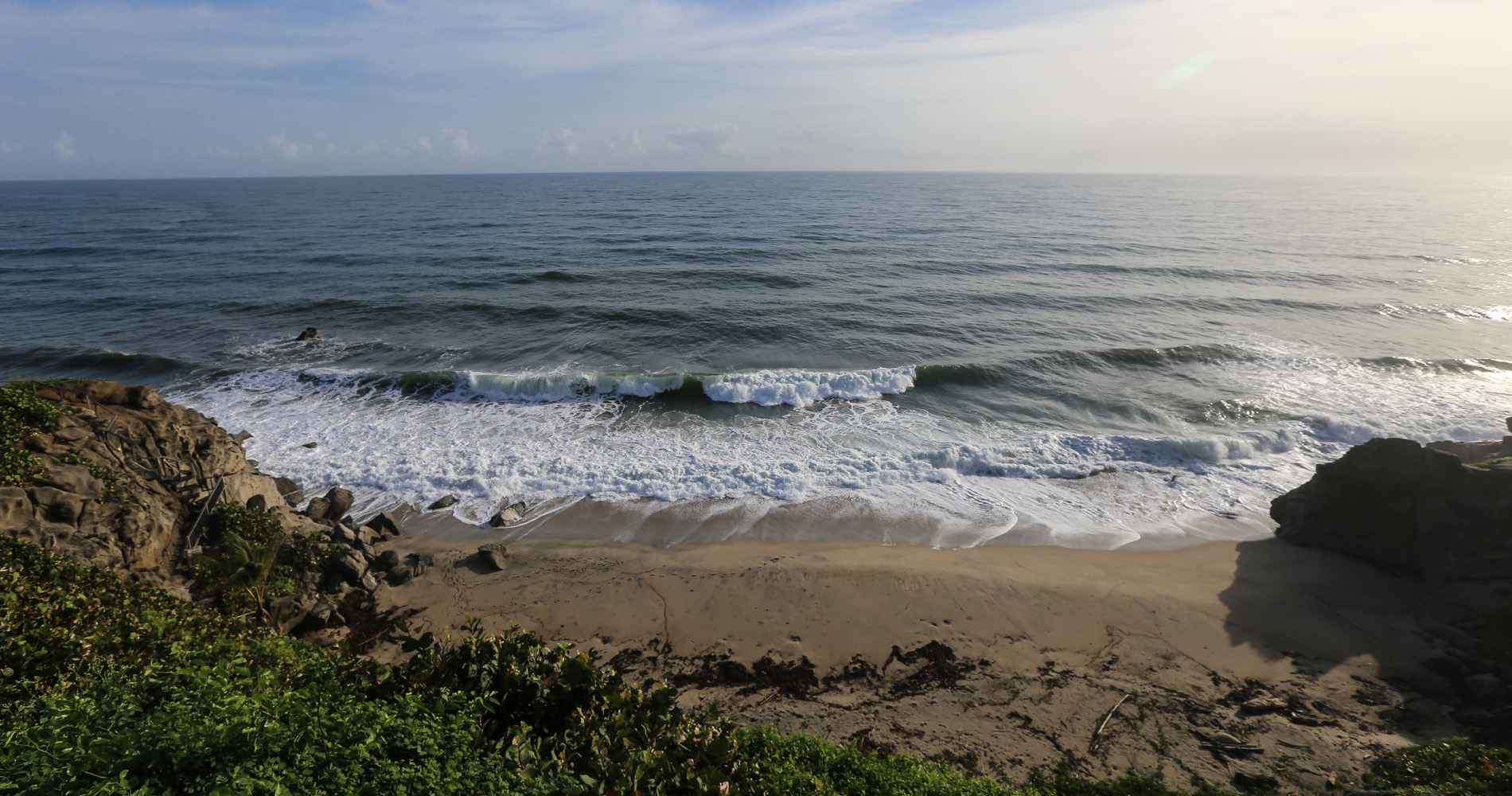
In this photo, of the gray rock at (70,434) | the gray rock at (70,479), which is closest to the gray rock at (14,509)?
the gray rock at (70,479)

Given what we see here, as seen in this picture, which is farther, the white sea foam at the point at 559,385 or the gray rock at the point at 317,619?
the white sea foam at the point at 559,385

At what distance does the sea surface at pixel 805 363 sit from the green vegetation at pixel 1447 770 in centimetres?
557

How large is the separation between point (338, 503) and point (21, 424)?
16.6 ft

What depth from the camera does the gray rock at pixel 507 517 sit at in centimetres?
1261

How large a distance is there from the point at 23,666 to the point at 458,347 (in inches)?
839

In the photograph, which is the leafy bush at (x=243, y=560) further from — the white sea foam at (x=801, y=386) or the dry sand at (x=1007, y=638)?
the white sea foam at (x=801, y=386)

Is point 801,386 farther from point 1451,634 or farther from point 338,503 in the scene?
point 1451,634

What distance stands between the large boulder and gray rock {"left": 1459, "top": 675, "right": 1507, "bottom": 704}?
8.24 ft

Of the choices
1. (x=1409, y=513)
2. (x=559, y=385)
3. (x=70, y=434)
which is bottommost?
(x=1409, y=513)

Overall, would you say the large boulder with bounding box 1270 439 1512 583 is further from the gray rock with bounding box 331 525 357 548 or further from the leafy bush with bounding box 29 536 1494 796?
the gray rock with bounding box 331 525 357 548

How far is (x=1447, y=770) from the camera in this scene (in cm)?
659

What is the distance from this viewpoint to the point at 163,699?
3910 millimetres

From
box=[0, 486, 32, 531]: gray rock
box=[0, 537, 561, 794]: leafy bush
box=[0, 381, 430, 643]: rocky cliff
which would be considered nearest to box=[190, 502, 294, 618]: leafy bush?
box=[0, 381, 430, 643]: rocky cliff

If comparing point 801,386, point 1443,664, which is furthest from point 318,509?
point 1443,664
